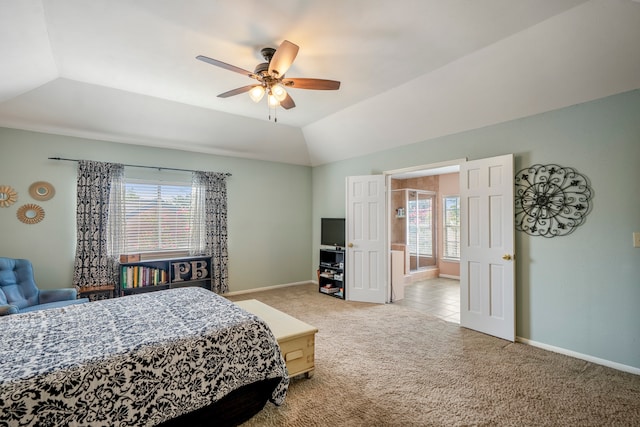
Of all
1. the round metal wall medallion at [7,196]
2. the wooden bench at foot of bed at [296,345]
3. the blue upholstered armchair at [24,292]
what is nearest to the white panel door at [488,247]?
the wooden bench at foot of bed at [296,345]

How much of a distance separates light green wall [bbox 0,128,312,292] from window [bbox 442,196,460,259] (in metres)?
3.31

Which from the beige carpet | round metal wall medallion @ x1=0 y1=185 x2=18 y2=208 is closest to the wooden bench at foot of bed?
the beige carpet

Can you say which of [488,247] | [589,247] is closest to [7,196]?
[488,247]

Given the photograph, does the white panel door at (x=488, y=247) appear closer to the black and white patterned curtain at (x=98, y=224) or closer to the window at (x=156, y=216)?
the window at (x=156, y=216)

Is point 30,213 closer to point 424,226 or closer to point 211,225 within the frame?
point 211,225

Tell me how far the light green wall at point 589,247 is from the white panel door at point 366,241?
6.15ft

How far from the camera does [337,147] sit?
5480 millimetres

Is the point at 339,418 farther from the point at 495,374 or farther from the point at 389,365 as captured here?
the point at 495,374

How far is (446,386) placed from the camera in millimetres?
2471

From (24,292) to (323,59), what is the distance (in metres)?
4.10

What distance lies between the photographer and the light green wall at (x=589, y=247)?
2.73 metres

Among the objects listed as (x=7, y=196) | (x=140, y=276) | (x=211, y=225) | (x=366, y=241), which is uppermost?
(x=7, y=196)

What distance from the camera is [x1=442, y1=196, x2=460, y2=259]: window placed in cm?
703

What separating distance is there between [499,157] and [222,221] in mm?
4245
